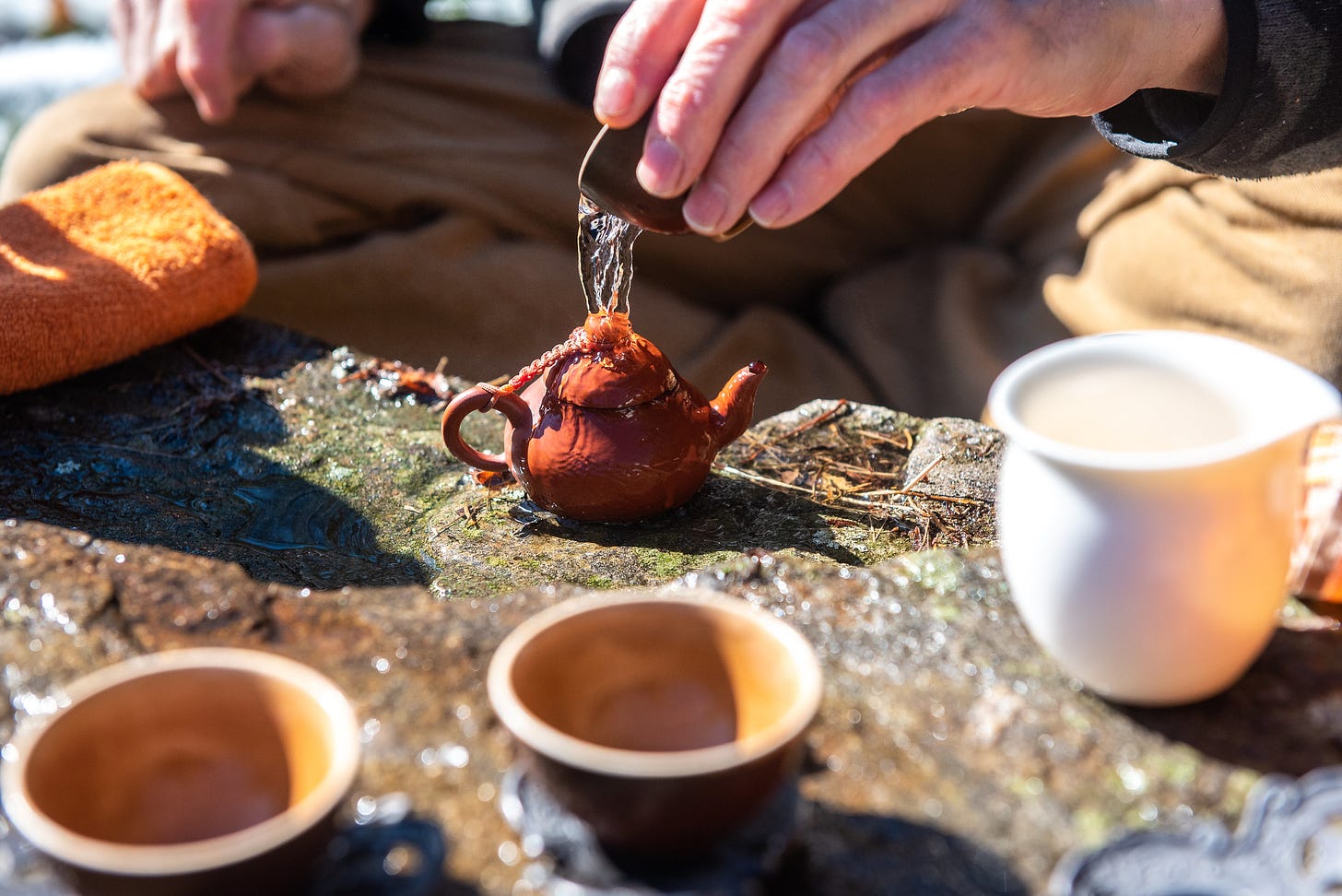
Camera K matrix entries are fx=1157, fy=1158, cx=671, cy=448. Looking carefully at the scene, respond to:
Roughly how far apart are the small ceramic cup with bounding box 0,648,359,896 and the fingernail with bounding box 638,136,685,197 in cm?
80

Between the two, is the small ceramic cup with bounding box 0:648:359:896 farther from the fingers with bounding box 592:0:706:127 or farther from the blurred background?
the blurred background

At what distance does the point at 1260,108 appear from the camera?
1.98m

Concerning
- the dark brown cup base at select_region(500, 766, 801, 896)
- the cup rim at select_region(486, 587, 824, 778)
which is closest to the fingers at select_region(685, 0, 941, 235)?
the cup rim at select_region(486, 587, 824, 778)

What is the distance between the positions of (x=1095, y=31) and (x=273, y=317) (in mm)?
2283

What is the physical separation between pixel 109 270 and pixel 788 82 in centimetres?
165

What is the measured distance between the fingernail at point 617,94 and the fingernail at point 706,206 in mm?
148

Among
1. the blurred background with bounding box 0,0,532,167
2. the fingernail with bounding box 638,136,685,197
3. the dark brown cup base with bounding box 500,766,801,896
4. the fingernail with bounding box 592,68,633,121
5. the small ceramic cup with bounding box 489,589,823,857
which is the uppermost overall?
the fingernail with bounding box 592,68,633,121

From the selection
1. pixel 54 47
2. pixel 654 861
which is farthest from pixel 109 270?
pixel 54 47

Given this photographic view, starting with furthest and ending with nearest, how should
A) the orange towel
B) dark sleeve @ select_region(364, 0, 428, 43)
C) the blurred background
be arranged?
the blurred background, dark sleeve @ select_region(364, 0, 428, 43), the orange towel

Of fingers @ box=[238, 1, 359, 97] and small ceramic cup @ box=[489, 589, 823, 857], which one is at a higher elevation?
small ceramic cup @ box=[489, 589, 823, 857]

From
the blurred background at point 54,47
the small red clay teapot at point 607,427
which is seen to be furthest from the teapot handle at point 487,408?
the blurred background at point 54,47

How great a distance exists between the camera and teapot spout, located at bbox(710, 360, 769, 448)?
2041 millimetres

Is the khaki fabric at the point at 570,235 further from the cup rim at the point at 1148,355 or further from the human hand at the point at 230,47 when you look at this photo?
the cup rim at the point at 1148,355

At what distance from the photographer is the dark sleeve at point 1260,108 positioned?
6.31ft
